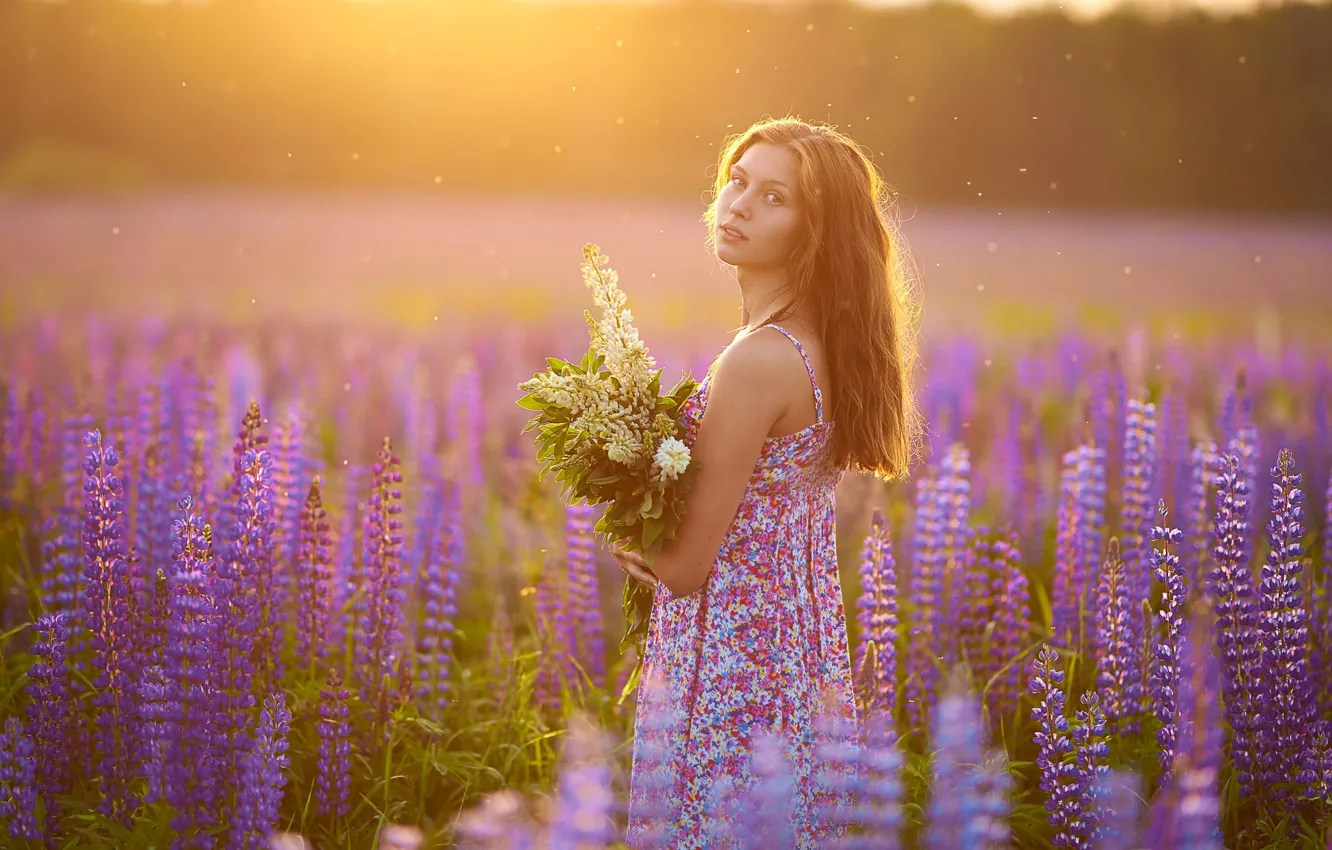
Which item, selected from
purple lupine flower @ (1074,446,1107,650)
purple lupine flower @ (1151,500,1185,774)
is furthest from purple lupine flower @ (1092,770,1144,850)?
purple lupine flower @ (1074,446,1107,650)

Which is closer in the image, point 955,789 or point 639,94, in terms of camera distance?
point 955,789

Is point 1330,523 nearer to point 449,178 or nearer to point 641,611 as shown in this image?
point 641,611

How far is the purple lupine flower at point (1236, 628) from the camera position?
3586 mm

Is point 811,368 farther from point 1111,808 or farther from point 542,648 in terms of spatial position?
point 542,648

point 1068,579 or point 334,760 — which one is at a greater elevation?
point 1068,579

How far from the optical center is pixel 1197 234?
1711cm

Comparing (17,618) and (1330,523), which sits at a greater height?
(1330,523)

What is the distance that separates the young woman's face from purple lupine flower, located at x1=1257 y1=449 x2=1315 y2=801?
172 cm

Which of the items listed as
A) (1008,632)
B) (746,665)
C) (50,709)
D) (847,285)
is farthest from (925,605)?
(50,709)

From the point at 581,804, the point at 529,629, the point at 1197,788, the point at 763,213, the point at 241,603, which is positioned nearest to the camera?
the point at 581,804

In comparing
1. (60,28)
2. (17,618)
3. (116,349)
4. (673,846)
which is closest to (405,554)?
(17,618)

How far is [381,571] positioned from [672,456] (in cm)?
157

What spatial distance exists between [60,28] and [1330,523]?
22.5 meters

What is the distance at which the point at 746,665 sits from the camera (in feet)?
10.1
